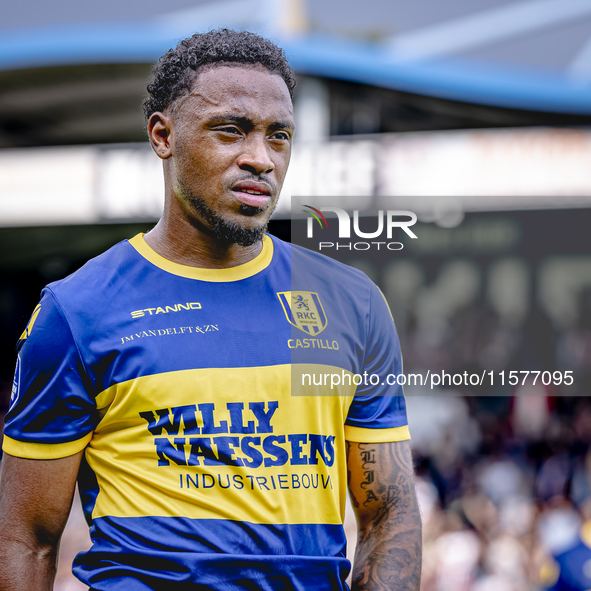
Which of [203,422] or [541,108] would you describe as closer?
[203,422]

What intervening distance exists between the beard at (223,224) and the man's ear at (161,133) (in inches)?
4.5

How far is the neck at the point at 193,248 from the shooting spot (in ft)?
5.93

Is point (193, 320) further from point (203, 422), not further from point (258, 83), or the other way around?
point (258, 83)

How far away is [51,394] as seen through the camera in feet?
5.34

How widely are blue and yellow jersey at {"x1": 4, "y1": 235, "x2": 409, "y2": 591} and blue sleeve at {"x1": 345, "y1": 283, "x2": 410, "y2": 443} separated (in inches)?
2.9

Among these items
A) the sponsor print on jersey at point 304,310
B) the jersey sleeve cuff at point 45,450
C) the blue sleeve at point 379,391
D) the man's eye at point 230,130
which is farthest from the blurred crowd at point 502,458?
the jersey sleeve cuff at point 45,450

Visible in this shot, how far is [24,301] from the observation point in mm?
10031

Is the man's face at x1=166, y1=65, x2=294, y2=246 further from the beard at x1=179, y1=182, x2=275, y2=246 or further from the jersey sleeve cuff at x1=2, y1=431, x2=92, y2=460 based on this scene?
the jersey sleeve cuff at x1=2, y1=431, x2=92, y2=460

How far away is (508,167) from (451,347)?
2.79 metres

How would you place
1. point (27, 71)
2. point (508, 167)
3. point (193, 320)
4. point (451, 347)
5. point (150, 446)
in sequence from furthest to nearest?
point (27, 71), point (508, 167), point (451, 347), point (193, 320), point (150, 446)

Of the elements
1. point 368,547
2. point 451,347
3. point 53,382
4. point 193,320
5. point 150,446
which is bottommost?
point 451,347

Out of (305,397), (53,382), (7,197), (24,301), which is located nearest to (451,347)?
(305,397)

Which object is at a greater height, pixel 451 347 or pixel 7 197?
pixel 7 197

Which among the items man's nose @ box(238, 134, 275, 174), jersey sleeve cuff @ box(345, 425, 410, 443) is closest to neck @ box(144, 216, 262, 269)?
man's nose @ box(238, 134, 275, 174)
